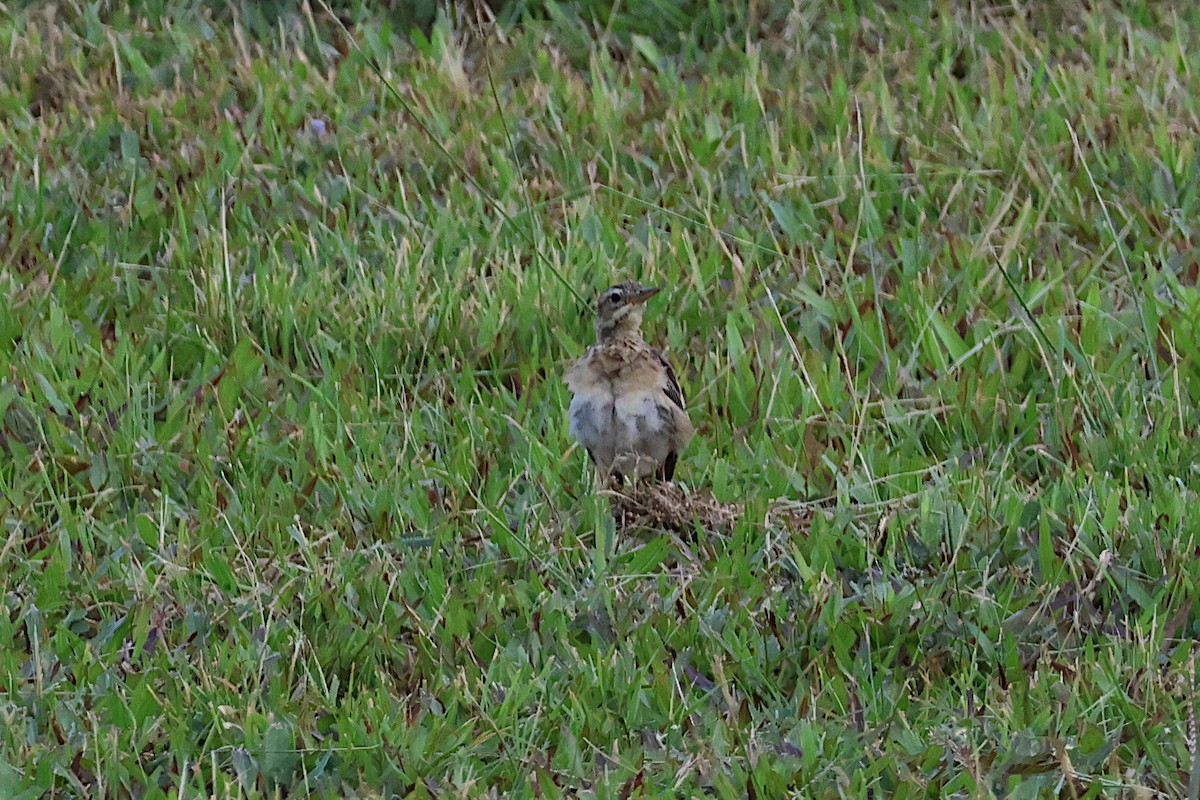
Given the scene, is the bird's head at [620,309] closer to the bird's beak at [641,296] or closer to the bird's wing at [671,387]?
the bird's beak at [641,296]

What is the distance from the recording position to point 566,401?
6219mm

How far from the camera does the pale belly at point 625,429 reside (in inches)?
216

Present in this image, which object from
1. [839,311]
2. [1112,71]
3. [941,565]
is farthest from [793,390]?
[1112,71]

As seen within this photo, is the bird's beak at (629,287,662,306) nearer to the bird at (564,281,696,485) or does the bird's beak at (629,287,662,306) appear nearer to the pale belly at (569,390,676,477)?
the bird at (564,281,696,485)

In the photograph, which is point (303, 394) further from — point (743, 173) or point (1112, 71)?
point (1112, 71)

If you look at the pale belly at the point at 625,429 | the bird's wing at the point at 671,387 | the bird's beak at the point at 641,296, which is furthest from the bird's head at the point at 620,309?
the pale belly at the point at 625,429

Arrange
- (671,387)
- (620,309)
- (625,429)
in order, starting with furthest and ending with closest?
1. (620,309)
2. (671,387)
3. (625,429)

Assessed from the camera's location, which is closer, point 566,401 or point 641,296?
point 641,296

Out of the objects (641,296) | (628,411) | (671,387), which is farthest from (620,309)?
(628,411)

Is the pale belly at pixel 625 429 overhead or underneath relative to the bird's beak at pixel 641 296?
underneath

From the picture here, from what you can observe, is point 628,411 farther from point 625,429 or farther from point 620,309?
point 620,309

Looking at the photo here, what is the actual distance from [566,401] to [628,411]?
2.47ft

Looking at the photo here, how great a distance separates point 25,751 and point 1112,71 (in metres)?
5.99

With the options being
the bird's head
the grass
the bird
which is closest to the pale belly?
the bird
